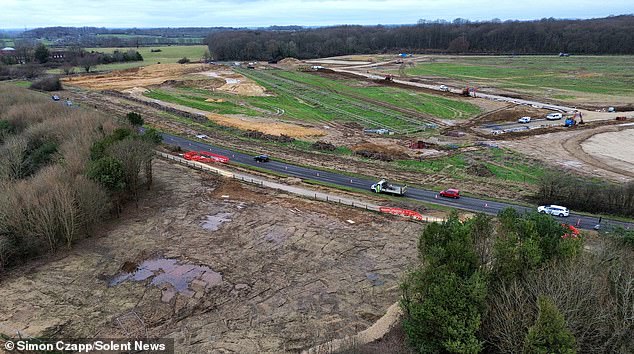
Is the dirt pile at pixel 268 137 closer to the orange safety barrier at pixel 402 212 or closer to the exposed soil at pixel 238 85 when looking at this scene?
the orange safety barrier at pixel 402 212

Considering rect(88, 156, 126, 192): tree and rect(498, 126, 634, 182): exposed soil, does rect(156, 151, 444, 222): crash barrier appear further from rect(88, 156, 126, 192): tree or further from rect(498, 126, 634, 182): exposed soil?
rect(498, 126, 634, 182): exposed soil

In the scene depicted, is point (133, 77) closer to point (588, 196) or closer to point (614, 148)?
point (614, 148)

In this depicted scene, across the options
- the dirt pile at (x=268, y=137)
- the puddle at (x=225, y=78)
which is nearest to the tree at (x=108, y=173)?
the dirt pile at (x=268, y=137)

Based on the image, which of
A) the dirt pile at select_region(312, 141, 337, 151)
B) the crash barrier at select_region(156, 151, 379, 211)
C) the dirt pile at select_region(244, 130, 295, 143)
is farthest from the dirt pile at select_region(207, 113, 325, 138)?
the crash barrier at select_region(156, 151, 379, 211)

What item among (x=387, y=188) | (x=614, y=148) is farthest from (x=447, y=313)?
(x=614, y=148)

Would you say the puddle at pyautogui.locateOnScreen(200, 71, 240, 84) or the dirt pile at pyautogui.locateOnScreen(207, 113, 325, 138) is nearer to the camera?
the dirt pile at pyautogui.locateOnScreen(207, 113, 325, 138)

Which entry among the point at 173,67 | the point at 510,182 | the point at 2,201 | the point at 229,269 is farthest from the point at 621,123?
the point at 173,67
